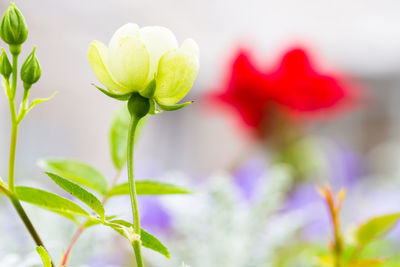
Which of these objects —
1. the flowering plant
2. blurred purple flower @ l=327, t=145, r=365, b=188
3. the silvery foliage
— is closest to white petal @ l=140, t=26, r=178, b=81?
the flowering plant

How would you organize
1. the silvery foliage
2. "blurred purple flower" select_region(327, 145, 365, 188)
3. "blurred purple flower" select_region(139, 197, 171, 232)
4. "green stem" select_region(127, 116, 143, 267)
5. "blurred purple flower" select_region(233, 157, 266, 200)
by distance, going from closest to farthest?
1. "green stem" select_region(127, 116, 143, 267)
2. the silvery foliage
3. "blurred purple flower" select_region(139, 197, 171, 232)
4. "blurred purple flower" select_region(233, 157, 266, 200)
5. "blurred purple flower" select_region(327, 145, 365, 188)

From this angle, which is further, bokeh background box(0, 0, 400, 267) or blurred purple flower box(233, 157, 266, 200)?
blurred purple flower box(233, 157, 266, 200)

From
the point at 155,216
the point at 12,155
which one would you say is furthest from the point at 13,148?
the point at 155,216

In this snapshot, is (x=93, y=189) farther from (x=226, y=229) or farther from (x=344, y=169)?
(x=344, y=169)

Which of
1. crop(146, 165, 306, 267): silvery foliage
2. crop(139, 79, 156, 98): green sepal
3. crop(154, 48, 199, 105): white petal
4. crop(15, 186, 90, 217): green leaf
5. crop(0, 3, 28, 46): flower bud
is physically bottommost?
crop(146, 165, 306, 267): silvery foliage

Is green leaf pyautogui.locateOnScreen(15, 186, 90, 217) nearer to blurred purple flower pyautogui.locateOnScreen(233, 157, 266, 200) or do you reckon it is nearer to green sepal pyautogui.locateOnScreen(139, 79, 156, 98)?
green sepal pyautogui.locateOnScreen(139, 79, 156, 98)

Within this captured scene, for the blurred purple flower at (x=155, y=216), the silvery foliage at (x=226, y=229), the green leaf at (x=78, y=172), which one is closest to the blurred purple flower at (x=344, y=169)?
the blurred purple flower at (x=155, y=216)

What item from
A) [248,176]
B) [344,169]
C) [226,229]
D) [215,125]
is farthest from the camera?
[215,125]
